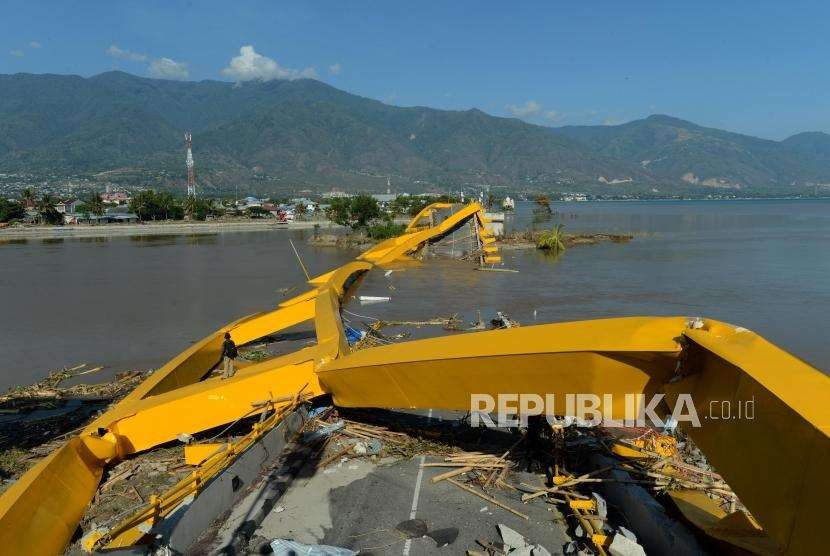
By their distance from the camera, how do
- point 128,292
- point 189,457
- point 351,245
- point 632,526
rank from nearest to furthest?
point 632,526, point 189,457, point 128,292, point 351,245

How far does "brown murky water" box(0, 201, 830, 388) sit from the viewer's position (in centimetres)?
1658

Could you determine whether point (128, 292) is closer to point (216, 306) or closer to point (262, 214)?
point (216, 306)

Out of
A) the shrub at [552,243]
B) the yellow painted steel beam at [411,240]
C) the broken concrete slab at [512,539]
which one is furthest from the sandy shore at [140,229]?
the broken concrete slab at [512,539]

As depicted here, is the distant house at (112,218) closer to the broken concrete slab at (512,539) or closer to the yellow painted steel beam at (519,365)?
the yellow painted steel beam at (519,365)

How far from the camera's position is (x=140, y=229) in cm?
7550

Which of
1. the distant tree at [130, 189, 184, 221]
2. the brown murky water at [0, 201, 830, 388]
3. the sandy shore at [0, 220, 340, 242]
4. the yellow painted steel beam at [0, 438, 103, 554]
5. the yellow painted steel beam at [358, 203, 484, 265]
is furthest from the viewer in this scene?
the distant tree at [130, 189, 184, 221]

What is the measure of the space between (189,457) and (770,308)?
67.5ft

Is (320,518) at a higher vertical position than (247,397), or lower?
lower

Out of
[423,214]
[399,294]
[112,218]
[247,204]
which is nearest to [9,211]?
[112,218]

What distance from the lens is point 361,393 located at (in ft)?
24.7

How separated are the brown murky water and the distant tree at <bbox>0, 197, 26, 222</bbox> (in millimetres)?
54948

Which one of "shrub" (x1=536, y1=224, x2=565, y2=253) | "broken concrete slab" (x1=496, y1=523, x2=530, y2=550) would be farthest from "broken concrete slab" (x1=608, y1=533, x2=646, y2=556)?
"shrub" (x1=536, y1=224, x2=565, y2=253)

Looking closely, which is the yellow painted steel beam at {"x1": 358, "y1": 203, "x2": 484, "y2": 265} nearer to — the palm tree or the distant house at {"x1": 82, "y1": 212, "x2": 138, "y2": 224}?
the palm tree

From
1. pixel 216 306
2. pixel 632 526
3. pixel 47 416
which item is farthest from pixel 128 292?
pixel 632 526
